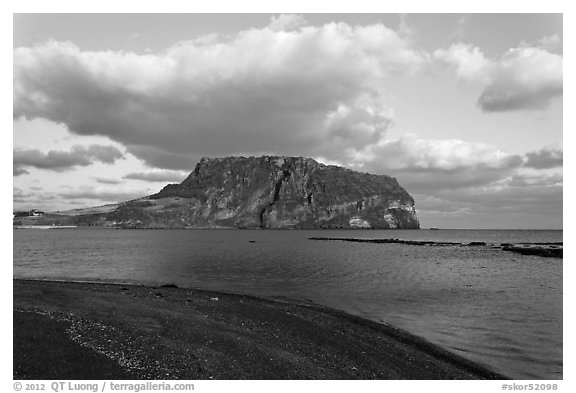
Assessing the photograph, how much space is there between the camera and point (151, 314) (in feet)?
74.9

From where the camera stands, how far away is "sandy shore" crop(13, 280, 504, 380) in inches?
570

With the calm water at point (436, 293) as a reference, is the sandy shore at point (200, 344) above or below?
above

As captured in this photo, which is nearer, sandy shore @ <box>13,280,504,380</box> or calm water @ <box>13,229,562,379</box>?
sandy shore @ <box>13,280,504,380</box>

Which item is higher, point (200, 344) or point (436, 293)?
point (200, 344)

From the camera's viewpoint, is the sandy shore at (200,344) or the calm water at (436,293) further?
the calm water at (436,293)

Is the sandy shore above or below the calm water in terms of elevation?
above

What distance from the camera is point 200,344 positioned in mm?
17766

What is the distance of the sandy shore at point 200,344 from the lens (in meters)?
14.5

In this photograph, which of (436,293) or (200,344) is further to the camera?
(436,293)
